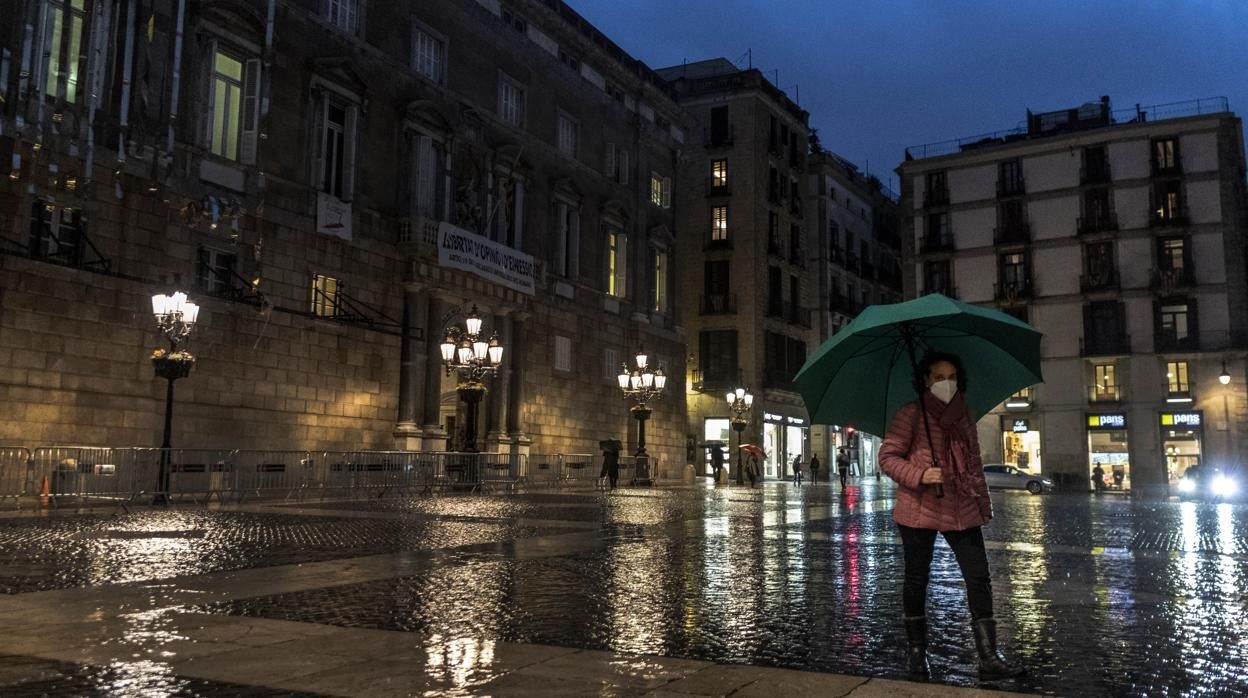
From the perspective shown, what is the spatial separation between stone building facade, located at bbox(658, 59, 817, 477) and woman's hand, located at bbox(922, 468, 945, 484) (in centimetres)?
4416

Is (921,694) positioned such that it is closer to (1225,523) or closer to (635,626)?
(635,626)

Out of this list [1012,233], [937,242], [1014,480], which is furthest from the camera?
[937,242]

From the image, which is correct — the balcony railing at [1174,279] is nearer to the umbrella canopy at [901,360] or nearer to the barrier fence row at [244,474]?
the barrier fence row at [244,474]

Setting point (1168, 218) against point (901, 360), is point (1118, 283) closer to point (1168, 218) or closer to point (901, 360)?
point (1168, 218)

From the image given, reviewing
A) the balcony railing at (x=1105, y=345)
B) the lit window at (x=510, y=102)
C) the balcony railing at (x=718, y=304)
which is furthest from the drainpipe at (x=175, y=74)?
the balcony railing at (x=1105, y=345)

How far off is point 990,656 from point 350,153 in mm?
24555

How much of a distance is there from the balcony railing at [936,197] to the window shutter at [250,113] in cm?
4141

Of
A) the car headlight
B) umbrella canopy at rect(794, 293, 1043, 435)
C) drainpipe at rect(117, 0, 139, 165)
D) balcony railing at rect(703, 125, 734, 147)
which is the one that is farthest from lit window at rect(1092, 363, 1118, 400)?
umbrella canopy at rect(794, 293, 1043, 435)

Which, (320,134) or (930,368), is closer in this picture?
(930,368)

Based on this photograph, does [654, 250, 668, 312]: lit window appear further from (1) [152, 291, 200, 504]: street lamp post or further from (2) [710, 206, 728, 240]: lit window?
(1) [152, 291, 200, 504]: street lamp post

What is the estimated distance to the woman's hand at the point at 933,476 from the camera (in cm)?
471

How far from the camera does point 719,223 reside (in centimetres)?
5072

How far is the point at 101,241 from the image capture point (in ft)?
65.3

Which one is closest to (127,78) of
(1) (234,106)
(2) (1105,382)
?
(1) (234,106)
